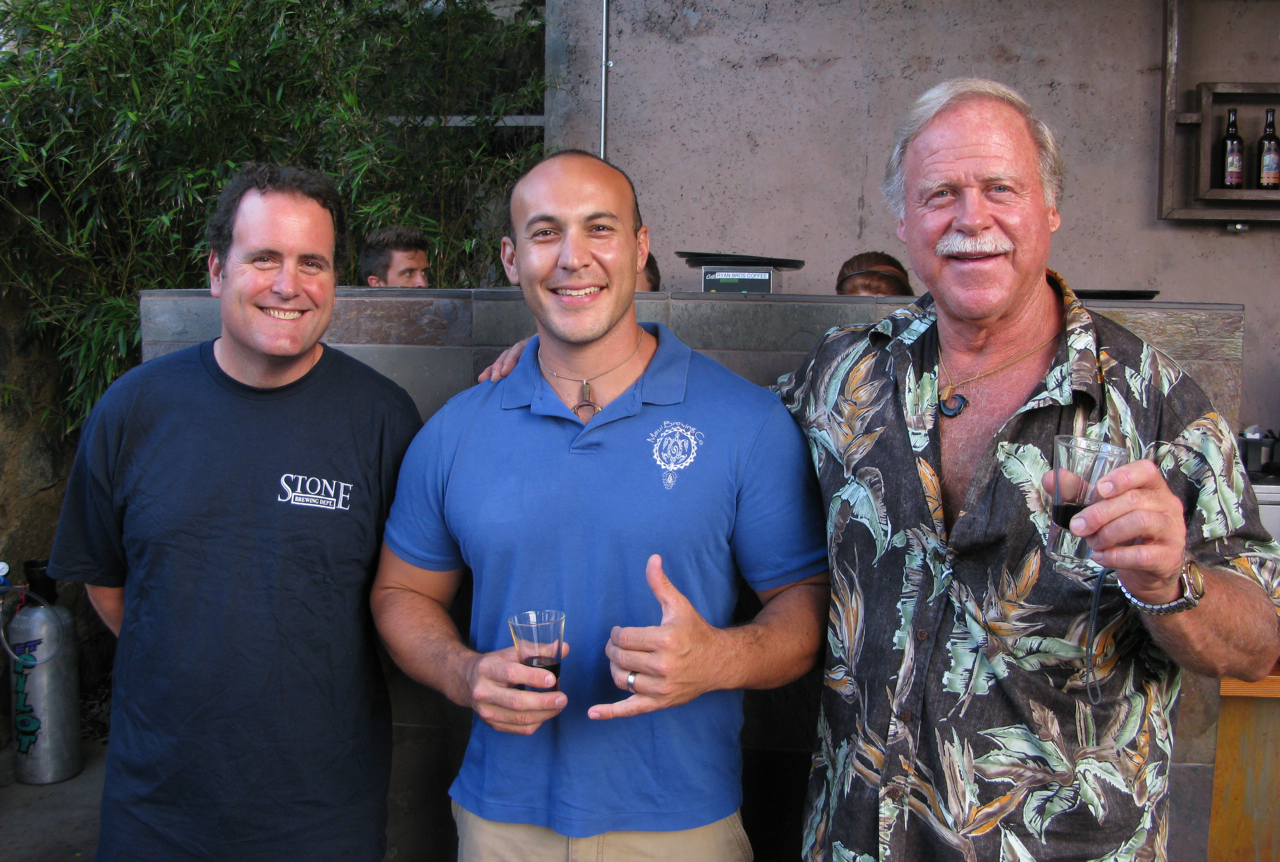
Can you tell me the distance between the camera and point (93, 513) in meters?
1.84

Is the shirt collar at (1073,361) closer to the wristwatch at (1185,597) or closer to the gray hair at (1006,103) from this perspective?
the gray hair at (1006,103)

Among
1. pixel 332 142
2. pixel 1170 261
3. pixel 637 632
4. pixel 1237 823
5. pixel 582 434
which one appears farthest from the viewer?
pixel 1170 261

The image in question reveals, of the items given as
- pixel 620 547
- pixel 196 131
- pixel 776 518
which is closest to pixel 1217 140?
pixel 776 518

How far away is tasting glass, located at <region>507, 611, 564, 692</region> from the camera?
1.42 meters

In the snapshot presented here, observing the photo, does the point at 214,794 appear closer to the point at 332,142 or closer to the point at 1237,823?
the point at 1237,823

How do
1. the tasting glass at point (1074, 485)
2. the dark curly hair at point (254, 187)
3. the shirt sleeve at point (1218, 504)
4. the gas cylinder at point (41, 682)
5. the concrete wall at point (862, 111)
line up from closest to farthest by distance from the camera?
the tasting glass at point (1074, 485)
the shirt sleeve at point (1218, 504)
the dark curly hair at point (254, 187)
the gas cylinder at point (41, 682)
the concrete wall at point (862, 111)

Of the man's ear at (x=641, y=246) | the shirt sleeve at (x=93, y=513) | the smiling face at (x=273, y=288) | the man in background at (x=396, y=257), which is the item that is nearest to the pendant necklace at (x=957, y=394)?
the man's ear at (x=641, y=246)

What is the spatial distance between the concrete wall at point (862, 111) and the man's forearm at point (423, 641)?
340 centimetres

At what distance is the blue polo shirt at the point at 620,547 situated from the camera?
158 cm

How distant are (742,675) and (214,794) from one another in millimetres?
1043

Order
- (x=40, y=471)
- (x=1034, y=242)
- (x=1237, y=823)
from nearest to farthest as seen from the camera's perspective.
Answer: (x=1034, y=242) < (x=1237, y=823) < (x=40, y=471)

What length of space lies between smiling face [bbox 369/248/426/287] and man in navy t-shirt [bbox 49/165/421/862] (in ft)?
5.96

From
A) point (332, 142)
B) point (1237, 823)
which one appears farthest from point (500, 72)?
point (1237, 823)

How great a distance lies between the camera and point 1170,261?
15.1ft
